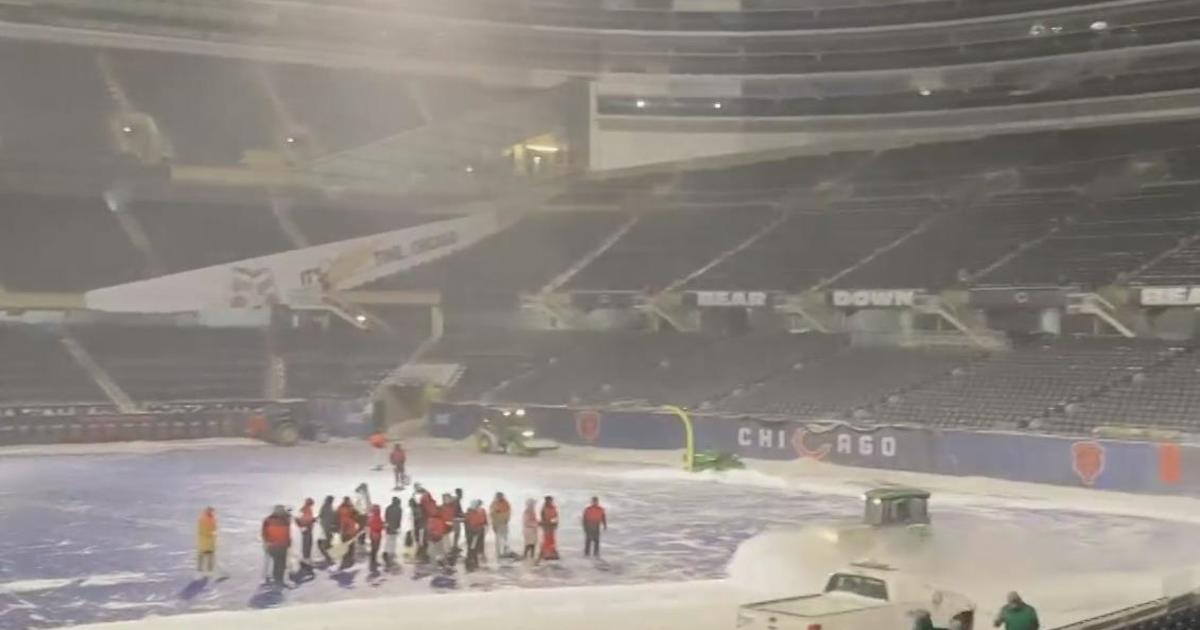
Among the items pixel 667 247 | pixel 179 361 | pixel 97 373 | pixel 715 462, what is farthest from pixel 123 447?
pixel 667 247

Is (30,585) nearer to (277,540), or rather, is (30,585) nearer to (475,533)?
(277,540)

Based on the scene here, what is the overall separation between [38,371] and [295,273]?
33.7 ft

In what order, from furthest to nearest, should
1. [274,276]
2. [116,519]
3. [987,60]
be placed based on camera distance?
[274,276] → [987,60] → [116,519]

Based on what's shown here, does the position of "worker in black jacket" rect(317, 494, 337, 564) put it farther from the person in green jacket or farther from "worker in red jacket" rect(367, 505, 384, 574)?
the person in green jacket

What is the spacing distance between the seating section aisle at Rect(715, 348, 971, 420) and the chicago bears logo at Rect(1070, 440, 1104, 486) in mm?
8071

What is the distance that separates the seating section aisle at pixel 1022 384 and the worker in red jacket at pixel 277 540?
67.0 ft

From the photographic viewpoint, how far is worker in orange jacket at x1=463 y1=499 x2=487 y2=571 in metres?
22.5

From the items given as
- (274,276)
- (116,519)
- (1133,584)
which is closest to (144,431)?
(274,276)

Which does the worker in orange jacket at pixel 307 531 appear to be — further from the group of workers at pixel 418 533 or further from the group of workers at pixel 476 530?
the group of workers at pixel 476 530

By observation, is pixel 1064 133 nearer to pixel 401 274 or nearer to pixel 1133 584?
pixel 401 274

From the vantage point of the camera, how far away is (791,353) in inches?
1797

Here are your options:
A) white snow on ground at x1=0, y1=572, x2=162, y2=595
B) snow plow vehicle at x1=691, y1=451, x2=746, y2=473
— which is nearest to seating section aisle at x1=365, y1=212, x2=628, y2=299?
snow plow vehicle at x1=691, y1=451, x2=746, y2=473

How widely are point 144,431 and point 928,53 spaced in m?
31.3


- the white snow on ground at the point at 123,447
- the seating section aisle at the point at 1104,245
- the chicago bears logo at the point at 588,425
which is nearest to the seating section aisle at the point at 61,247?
the white snow on ground at the point at 123,447
